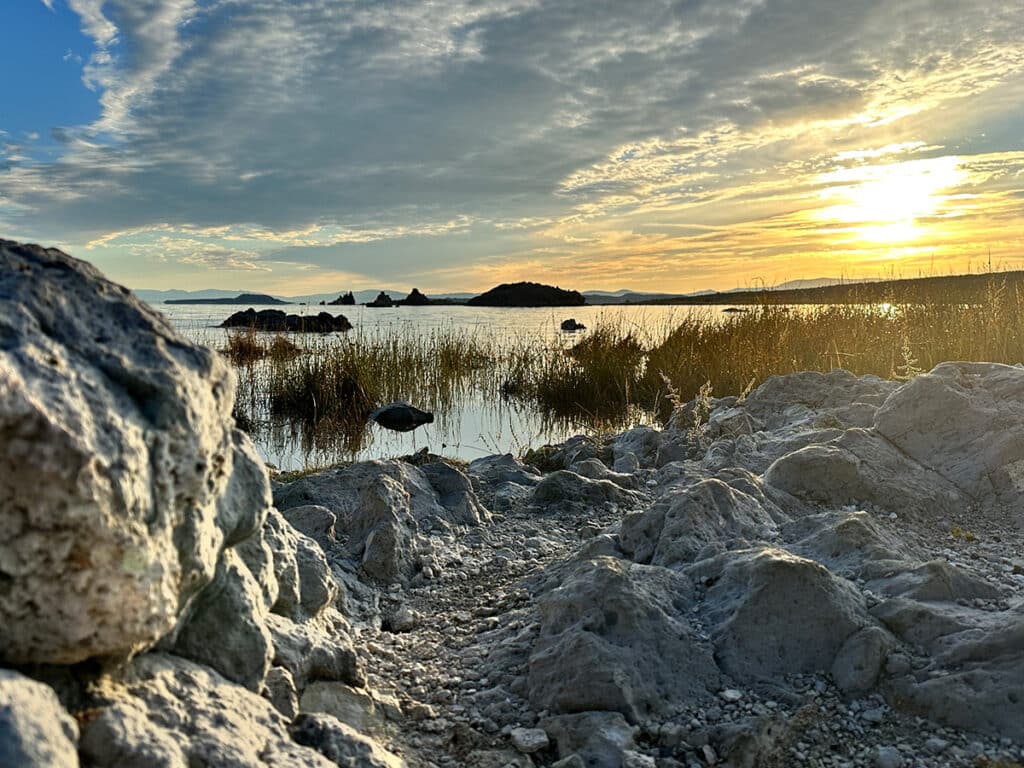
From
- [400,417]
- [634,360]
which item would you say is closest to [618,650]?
[400,417]

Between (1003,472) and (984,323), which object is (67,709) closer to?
(1003,472)

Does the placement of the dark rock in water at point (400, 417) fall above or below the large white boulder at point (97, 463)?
A: below

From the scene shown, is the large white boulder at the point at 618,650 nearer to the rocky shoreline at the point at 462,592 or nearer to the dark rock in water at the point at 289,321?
the rocky shoreline at the point at 462,592

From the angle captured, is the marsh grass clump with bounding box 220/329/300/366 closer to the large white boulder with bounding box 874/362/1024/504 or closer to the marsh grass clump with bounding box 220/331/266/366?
the marsh grass clump with bounding box 220/331/266/366

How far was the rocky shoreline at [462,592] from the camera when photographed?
155 cm

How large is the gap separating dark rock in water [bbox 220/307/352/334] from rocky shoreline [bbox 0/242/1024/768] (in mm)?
20673

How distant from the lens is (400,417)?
40.2 feet

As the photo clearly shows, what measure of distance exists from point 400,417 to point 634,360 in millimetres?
4533

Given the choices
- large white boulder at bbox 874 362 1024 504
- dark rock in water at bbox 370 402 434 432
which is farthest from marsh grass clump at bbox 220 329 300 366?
large white boulder at bbox 874 362 1024 504

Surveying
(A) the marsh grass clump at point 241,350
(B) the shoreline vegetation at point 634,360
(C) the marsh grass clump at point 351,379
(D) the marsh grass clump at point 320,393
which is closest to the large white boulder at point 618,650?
(B) the shoreline vegetation at point 634,360

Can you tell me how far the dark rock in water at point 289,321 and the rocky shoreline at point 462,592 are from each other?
67.8 ft

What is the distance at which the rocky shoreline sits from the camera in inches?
60.9

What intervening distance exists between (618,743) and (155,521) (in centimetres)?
163

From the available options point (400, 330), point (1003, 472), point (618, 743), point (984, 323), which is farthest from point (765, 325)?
point (618, 743)
